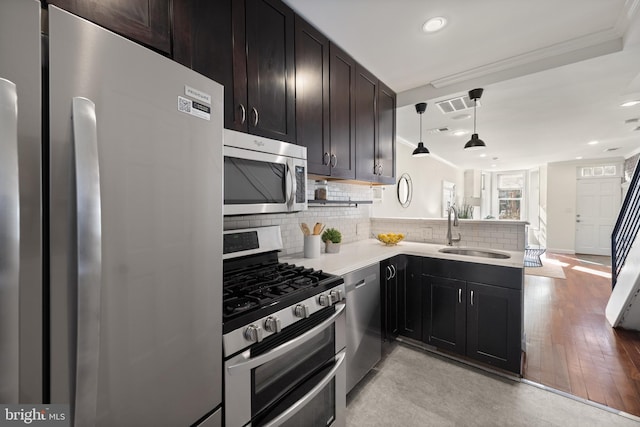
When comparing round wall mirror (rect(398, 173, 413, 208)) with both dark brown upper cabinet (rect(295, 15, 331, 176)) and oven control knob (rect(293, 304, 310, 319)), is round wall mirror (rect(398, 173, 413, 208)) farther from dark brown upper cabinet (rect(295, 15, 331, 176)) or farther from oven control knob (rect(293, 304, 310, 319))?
oven control knob (rect(293, 304, 310, 319))

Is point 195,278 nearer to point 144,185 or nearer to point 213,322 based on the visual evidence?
point 213,322

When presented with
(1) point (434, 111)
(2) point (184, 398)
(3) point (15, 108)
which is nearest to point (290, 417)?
(2) point (184, 398)

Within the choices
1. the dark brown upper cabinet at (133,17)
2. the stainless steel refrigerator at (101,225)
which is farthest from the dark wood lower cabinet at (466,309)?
the dark brown upper cabinet at (133,17)

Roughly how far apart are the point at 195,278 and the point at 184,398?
0.37 m

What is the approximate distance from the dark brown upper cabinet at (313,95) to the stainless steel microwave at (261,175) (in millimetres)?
226

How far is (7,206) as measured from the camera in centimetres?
51

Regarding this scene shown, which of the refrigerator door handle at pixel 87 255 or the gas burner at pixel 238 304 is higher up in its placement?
the refrigerator door handle at pixel 87 255

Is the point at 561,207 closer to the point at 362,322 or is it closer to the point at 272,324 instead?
the point at 362,322

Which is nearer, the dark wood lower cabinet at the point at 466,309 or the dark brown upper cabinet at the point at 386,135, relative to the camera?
the dark wood lower cabinet at the point at 466,309

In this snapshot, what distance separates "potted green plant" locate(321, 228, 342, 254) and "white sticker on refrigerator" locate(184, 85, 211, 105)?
1.64m

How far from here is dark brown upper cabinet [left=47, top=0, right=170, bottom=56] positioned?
0.89 metres

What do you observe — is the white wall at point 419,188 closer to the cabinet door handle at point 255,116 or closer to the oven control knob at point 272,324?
the cabinet door handle at point 255,116

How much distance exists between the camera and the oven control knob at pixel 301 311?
4.13 ft

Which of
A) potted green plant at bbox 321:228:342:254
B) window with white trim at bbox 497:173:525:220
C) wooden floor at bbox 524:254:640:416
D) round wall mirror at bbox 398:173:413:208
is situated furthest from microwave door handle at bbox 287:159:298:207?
window with white trim at bbox 497:173:525:220
